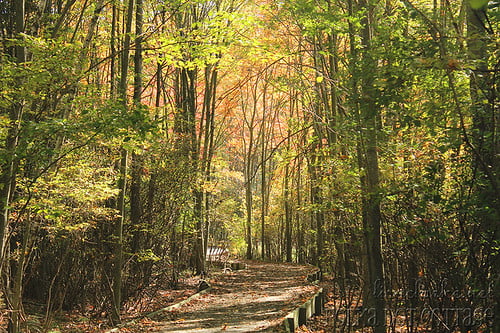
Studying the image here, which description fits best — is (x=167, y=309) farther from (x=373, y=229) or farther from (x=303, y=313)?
(x=373, y=229)

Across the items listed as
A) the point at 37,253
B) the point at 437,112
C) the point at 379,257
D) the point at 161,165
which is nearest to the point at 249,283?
the point at 161,165

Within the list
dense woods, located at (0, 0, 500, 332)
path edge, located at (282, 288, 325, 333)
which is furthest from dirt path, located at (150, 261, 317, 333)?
dense woods, located at (0, 0, 500, 332)

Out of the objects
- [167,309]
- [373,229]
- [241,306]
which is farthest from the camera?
[241,306]

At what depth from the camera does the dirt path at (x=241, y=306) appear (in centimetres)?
662

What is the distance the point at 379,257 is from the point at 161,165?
5336 mm

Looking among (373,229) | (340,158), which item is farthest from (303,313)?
(340,158)

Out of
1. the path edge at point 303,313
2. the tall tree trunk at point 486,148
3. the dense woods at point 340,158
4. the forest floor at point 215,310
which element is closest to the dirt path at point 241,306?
the forest floor at point 215,310

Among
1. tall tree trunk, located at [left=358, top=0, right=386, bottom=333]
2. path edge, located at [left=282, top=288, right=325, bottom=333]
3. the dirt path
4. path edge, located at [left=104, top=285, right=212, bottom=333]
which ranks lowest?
the dirt path

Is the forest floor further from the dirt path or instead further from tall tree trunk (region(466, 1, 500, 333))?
tall tree trunk (region(466, 1, 500, 333))

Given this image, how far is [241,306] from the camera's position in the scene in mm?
8547

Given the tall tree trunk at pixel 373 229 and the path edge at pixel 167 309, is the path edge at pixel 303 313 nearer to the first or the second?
the tall tree trunk at pixel 373 229

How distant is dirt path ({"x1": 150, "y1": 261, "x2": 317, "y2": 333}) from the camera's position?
261 inches

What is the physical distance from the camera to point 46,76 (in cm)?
450

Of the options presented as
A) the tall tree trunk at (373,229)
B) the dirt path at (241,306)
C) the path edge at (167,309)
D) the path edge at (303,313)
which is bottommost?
the dirt path at (241,306)
